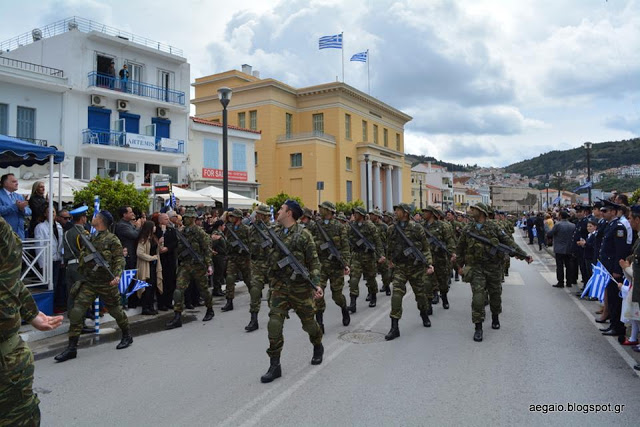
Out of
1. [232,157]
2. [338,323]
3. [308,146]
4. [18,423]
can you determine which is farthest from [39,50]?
[18,423]

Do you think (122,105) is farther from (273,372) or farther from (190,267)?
(273,372)

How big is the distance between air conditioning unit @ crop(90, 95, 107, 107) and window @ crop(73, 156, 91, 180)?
302cm

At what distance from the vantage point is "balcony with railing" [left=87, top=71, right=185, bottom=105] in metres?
24.9

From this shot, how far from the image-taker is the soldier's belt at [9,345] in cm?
273

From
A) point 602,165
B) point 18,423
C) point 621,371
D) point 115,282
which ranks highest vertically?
point 602,165

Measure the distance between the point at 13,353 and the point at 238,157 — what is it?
3278 centimetres

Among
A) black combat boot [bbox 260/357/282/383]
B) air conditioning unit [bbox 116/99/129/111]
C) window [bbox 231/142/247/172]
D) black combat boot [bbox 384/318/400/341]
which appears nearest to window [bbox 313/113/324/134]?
window [bbox 231/142/247/172]

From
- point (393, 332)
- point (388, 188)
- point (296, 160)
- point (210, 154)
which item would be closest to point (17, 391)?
point (393, 332)

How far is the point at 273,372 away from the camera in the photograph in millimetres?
5086

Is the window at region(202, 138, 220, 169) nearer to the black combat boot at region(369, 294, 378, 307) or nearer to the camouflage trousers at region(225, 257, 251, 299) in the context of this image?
the camouflage trousers at region(225, 257, 251, 299)

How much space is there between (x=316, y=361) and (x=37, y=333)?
464cm

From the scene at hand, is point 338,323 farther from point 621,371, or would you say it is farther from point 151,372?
point 621,371

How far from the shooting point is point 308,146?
44.3 metres

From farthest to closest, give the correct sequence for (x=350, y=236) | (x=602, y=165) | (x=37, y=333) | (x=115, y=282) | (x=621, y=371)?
(x=602, y=165) → (x=350, y=236) → (x=37, y=333) → (x=115, y=282) → (x=621, y=371)
